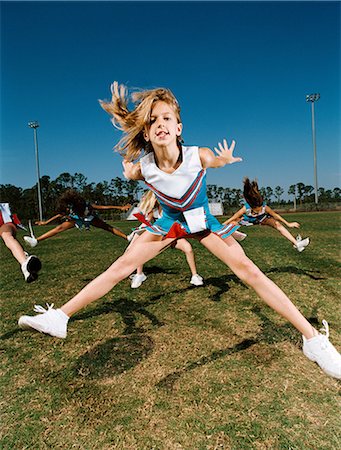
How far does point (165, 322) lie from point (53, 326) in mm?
1731

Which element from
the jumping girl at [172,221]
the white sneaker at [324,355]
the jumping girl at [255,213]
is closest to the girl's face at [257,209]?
the jumping girl at [255,213]

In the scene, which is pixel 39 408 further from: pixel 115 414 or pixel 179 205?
pixel 179 205

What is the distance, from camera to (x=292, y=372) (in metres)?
3.09

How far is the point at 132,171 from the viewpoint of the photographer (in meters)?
3.35

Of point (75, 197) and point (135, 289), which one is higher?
point (75, 197)

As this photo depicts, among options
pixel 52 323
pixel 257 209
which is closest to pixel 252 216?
pixel 257 209

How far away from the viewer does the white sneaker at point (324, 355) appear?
273 cm

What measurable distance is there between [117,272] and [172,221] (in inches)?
24.1

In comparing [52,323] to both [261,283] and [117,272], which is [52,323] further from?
[261,283]

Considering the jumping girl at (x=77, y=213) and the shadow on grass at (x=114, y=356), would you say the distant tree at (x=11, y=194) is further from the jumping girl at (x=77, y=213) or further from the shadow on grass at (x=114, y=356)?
the shadow on grass at (x=114, y=356)

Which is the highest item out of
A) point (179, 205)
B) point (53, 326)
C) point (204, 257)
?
point (179, 205)

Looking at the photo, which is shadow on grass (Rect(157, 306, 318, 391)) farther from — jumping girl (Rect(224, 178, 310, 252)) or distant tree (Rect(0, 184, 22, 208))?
distant tree (Rect(0, 184, 22, 208))

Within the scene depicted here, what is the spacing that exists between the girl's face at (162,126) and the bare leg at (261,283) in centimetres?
88

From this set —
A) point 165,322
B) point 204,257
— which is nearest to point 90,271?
point 204,257
